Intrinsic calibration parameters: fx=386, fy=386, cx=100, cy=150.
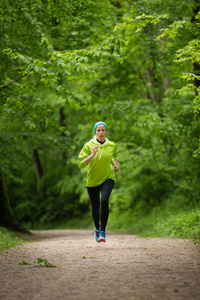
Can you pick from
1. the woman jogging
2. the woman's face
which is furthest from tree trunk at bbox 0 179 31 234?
the woman's face

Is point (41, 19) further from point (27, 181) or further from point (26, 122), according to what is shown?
point (27, 181)

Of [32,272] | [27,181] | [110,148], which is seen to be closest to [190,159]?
[110,148]

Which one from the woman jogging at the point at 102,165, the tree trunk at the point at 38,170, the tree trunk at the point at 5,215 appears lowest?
the tree trunk at the point at 5,215

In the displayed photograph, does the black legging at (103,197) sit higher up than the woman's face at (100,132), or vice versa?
the woman's face at (100,132)

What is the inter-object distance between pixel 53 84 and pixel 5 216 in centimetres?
528

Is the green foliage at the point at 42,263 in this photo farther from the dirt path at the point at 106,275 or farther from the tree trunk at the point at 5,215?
the tree trunk at the point at 5,215

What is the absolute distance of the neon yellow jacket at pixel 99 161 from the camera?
7.05m

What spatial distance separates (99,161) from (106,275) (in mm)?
2993

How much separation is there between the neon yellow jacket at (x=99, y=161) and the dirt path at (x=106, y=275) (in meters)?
1.41

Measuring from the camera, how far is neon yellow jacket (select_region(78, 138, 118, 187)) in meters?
7.05

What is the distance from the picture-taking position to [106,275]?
4359mm

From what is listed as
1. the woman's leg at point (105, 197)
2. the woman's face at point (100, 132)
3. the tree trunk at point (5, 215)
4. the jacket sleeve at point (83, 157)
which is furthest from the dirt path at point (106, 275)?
the tree trunk at point (5, 215)

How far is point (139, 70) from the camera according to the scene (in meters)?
15.2

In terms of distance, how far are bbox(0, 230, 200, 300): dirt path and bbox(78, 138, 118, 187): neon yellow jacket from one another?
Answer: 4.64 ft
